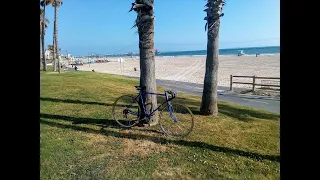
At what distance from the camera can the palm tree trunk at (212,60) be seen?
7.61 meters

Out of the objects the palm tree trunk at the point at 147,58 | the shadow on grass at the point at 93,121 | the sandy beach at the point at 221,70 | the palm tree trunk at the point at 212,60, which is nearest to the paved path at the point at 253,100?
the sandy beach at the point at 221,70

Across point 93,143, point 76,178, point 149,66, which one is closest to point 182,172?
point 76,178

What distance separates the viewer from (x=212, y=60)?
25.5 feet

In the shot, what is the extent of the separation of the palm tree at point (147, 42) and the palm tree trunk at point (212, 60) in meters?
2.23

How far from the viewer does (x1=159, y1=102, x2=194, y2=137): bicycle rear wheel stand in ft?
18.7

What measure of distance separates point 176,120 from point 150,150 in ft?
4.27

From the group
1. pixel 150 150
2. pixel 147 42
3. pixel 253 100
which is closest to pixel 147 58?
pixel 147 42

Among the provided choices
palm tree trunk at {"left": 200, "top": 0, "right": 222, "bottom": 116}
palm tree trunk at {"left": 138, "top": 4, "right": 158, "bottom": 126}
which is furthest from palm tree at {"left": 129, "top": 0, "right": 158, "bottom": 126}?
palm tree trunk at {"left": 200, "top": 0, "right": 222, "bottom": 116}

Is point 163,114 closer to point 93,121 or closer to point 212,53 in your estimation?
point 93,121

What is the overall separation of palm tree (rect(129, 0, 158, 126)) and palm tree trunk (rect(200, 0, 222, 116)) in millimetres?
2226
